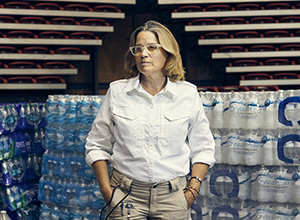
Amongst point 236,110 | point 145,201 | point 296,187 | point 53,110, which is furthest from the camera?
point 53,110

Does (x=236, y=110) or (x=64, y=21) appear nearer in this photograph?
(x=236, y=110)

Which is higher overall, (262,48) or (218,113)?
(262,48)

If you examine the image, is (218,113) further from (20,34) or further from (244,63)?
(20,34)

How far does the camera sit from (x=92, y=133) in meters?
1.88

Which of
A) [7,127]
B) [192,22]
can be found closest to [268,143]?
[7,127]

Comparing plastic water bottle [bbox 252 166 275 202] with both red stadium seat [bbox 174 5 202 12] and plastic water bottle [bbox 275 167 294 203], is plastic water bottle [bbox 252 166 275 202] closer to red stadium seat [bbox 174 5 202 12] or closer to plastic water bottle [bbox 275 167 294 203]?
plastic water bottle [bbox 275 167 294 203]

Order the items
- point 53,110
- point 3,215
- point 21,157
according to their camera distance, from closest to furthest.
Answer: point 53,110, point 3,215, point 21,157

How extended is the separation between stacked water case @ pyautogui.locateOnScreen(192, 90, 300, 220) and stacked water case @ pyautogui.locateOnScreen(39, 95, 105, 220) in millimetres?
980

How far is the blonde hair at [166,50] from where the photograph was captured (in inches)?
71.5

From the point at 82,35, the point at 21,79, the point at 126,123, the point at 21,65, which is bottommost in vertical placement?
the point at 21,79

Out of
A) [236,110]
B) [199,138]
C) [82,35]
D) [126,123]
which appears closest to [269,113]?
[236,110]

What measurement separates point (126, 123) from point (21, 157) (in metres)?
3.28

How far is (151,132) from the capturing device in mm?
1775

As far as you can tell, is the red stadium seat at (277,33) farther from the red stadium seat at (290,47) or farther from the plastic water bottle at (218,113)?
the plastic water bottle at (218,113)
